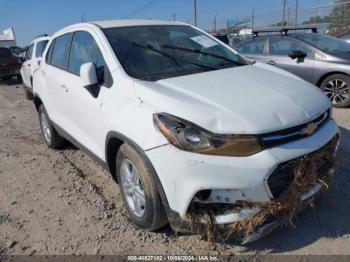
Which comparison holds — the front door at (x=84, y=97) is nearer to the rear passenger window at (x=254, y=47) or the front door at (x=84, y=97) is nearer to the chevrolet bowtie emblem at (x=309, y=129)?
the chevrolet bowtie emblem at (x=309, y=129)

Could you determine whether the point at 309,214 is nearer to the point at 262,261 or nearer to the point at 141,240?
the point at 262,261

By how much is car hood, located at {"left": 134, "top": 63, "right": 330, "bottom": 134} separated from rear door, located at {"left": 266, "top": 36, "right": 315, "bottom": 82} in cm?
417

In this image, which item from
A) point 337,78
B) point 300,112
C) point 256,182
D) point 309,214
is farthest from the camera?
point 337,78

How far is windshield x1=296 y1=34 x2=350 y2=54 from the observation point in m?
7.19

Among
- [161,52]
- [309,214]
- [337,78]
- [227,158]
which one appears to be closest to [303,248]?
[309,214]

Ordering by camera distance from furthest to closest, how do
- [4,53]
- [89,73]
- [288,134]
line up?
[4,53] → [89,73] → [288,134]

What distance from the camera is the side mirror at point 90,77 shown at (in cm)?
325

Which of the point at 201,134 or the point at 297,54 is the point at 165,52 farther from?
the point at 297,54

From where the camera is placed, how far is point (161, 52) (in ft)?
11.6

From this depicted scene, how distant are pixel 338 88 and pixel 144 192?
5333 mm

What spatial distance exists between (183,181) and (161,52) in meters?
1.57

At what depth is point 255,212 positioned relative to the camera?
2.52 m

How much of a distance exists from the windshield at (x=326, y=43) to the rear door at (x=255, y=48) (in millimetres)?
829

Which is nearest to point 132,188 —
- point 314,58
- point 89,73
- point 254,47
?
point 89,73
